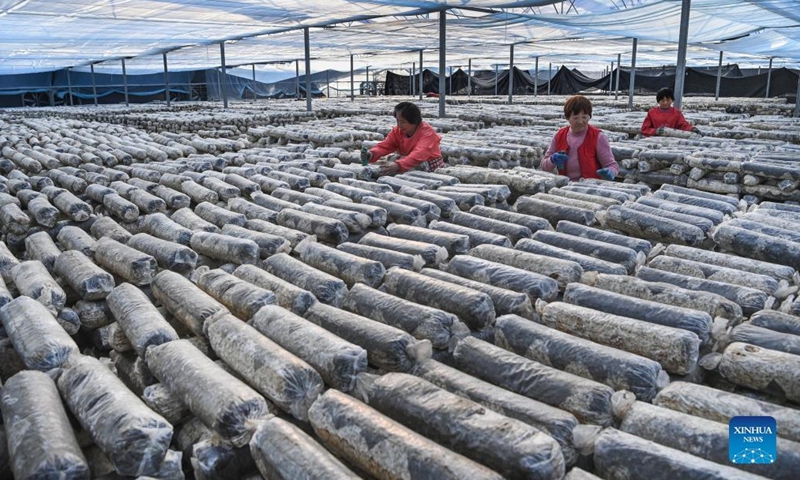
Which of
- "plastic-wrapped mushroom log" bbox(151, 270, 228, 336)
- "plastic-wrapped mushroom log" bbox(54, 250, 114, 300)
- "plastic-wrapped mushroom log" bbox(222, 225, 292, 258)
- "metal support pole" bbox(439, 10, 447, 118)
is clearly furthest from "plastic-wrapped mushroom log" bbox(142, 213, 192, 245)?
"metal support pole" bbox(439, 10, 447, 118)

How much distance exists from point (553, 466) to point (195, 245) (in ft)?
9.77

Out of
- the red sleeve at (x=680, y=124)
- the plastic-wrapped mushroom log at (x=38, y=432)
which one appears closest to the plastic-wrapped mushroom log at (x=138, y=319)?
the plastic-wrapped mushroom log at (x=38, y=432)

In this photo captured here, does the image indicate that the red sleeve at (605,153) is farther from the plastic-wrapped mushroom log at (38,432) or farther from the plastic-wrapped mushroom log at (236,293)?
the plastic-wrapped mushroom log at (38,432)

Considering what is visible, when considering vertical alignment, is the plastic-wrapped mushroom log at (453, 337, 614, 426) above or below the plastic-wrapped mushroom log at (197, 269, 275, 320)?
below

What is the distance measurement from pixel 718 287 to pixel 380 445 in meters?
2.00

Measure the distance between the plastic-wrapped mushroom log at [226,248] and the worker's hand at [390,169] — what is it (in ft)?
7.20

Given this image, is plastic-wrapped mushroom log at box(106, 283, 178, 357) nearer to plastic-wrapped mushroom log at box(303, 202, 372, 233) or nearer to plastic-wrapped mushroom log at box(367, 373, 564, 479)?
plastic-wrapped mushroom log at box(367, 373, 564, 479)

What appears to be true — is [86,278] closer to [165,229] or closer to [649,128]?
[165,229]

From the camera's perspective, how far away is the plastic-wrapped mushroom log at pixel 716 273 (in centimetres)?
294

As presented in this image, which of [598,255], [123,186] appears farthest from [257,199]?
[598,255]

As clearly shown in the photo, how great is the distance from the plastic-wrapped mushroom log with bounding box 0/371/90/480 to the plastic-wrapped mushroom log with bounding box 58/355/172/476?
0.06m

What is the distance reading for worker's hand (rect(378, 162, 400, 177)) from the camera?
5.79 meters

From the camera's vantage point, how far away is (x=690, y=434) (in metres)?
1.84

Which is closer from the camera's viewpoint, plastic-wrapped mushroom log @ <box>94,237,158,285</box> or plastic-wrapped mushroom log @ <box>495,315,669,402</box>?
plastic-wrapped mushroom log @ <box>495,315,669,402</box>
